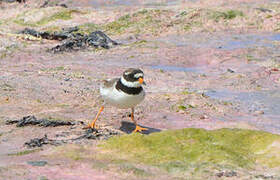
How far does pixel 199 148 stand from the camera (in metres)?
8.22

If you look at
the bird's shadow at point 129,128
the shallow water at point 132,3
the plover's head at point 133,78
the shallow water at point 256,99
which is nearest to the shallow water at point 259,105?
the shallow water at point 256,99

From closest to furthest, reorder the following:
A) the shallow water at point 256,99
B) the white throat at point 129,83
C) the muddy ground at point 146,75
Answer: the muddy ground at point 146,75, the white throat at point 129,83, the shallow water at point 256,99

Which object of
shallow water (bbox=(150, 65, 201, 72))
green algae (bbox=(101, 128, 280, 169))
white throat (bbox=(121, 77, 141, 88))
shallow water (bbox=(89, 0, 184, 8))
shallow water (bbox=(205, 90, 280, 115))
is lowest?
shallow water (bbox=(150, 65, 201, 72))

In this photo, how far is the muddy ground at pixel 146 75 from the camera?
364 inches

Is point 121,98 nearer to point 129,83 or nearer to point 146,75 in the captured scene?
point 129,83

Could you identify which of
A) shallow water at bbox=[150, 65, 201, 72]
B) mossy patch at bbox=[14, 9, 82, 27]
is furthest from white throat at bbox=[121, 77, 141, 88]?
mossy patch at bbox=[14, 9, 82, 27]

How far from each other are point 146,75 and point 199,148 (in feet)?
36.5

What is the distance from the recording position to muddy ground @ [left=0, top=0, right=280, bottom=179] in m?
9.24

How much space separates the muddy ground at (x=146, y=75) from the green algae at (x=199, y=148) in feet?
1.79

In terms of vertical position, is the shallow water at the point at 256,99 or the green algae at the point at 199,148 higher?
the green algae at the point at 199,148

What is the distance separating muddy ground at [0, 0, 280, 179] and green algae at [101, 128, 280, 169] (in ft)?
1.79

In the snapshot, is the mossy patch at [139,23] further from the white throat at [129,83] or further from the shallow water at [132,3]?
the white throat at [129,83]

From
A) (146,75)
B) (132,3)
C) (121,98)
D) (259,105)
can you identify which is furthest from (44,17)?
(121,98)

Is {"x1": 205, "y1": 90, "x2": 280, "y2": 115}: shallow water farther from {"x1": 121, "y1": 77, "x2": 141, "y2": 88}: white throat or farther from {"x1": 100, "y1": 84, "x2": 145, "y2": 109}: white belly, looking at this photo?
{"x1": 121, "y1": 77, "x2": 141, "y2": 88}: white throat
